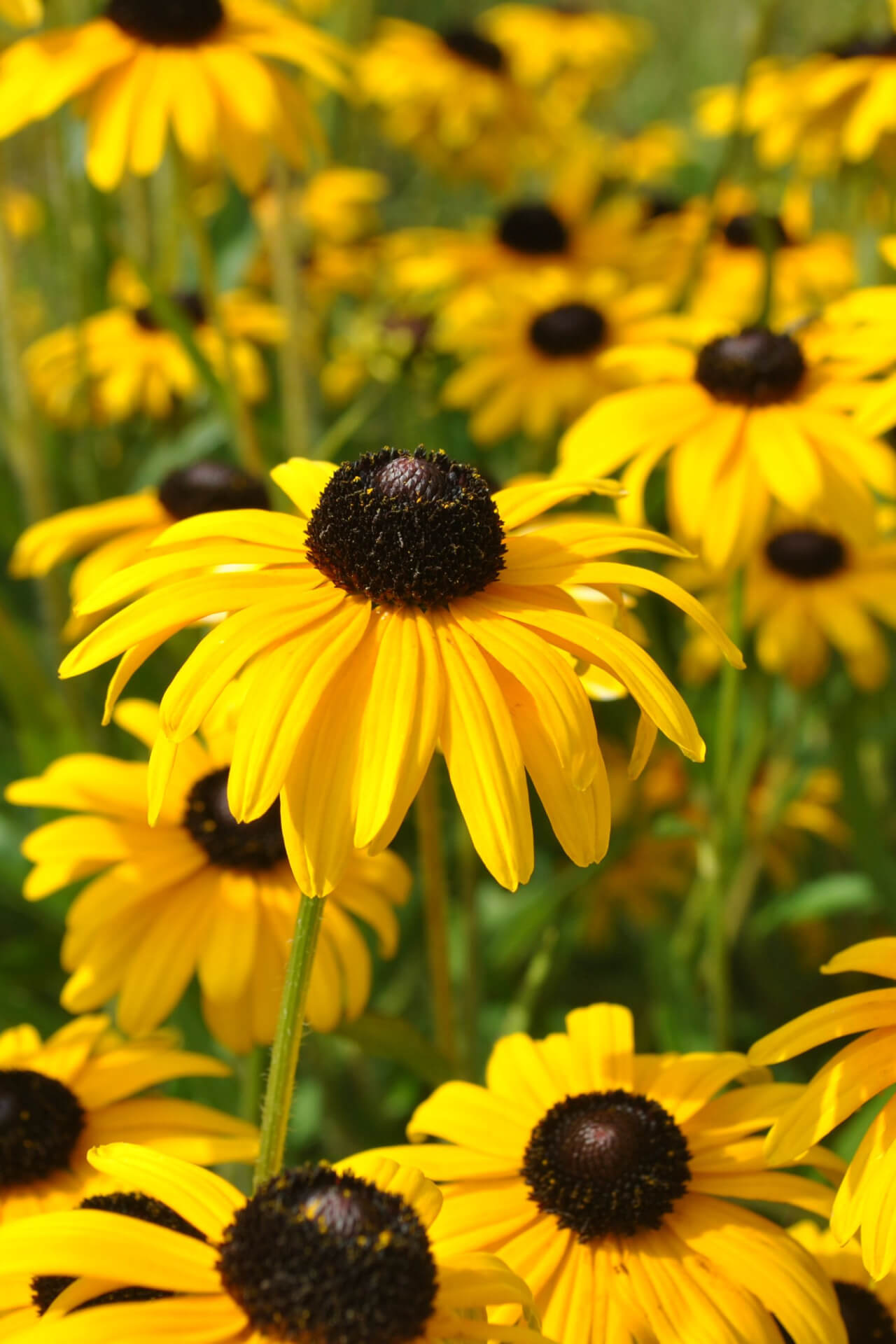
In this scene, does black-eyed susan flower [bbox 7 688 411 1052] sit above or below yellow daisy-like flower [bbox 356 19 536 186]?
below

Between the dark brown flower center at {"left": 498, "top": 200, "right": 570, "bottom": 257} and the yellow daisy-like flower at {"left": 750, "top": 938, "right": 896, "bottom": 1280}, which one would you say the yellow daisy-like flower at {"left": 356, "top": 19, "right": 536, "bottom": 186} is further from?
the yellow daisy-like flower at {"left": 750, "top": 938, "right": 896, "bottom": 1280}

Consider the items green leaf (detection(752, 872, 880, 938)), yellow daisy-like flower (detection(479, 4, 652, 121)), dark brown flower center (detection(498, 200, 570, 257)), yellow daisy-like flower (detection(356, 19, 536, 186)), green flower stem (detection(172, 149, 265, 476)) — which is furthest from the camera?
yellow daisy-like flower (detection(479, 4, 652, 121))

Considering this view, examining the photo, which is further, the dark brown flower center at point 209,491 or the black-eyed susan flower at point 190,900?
the dark brown flower center at point 209,491

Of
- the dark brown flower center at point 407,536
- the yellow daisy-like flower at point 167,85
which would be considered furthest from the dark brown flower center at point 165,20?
the dark brown flower center at point 407,536

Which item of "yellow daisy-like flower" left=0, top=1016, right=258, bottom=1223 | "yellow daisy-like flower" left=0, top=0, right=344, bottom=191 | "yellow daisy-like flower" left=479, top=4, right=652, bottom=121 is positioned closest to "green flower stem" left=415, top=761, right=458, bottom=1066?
"yellow daisy-like flower" left=0, top=1016, right=258, bottom=1223

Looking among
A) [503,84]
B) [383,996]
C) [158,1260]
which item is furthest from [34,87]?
[503,84]

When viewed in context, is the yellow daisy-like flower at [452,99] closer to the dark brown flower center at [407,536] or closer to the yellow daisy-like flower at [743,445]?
the yellow daisy-like flower at [743,445]

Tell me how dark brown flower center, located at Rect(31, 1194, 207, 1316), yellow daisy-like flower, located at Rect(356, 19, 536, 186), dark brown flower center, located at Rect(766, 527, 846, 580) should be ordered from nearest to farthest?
dark brown flower center, located at Rect(31, 1194, 207, 1316) < dark brown flower center, located at Rect(766, 527, 846, 580) < yellow daisy-like flower, located at Rect(356, 19, 536, 186)

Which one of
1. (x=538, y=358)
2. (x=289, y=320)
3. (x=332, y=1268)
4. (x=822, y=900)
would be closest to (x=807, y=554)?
(x=822, y=900)
